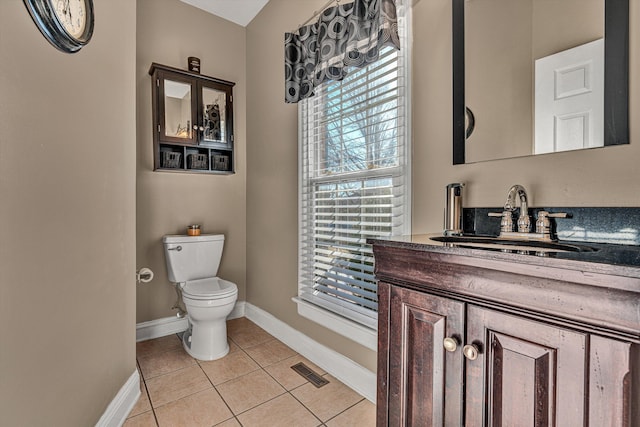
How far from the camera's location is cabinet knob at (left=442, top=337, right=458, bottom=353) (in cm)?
82

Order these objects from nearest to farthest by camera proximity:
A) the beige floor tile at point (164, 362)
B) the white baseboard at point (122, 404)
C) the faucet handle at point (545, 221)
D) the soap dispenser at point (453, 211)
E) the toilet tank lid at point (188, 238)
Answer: the faucet handle at point (545, 221) → the soap dispenser at point (453, 211) → the white baseboard at point (122, 404) → the beige floor tile at point (164, 362) → the toilet tank lid at point (188, 238)

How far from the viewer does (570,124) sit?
1.05 m

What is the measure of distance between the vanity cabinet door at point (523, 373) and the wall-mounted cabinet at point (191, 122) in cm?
236

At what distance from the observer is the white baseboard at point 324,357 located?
1.72 meters

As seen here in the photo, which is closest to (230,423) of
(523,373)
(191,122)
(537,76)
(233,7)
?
(523,373)

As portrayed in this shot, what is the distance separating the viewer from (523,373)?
71 cm

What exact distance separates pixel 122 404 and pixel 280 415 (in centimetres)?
77

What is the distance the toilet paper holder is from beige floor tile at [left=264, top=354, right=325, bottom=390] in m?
1.03

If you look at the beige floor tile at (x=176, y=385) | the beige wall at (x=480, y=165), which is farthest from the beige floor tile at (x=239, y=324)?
the beige wall at (x=480, y=165)

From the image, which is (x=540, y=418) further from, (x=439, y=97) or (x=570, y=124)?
(x=439, y=97)

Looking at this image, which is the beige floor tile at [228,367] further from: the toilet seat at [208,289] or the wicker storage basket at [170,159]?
the wicker storage basket at [170,159]

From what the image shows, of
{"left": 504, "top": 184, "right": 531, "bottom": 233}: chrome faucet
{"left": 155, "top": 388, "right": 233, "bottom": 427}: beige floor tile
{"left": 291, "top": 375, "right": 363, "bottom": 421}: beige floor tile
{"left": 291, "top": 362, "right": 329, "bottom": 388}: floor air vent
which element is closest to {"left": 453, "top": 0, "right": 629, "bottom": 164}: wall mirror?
{"left": 504, "top": 184, "right": 531, "bottom": 233}: chrome faucet

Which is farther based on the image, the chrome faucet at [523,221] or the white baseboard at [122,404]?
the white baseboard at [122,404]

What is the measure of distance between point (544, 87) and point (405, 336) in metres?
0.98
